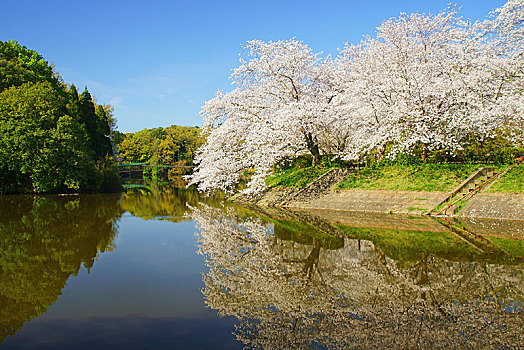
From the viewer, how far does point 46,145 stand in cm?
3047

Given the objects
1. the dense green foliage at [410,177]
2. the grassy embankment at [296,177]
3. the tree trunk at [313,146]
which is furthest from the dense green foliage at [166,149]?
the dense green foliage at [410,177]

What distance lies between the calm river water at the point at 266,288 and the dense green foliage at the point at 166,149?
7637 centimetres

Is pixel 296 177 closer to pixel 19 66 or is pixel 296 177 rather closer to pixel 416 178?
pixel 416 178

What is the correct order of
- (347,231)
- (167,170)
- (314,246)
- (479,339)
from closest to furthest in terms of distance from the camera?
(479,339), (314,246), (347,231), (167,170)

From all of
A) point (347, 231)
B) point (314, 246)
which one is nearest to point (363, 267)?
point (314, 246)

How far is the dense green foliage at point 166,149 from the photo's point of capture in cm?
9142

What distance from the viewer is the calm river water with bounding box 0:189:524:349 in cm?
582

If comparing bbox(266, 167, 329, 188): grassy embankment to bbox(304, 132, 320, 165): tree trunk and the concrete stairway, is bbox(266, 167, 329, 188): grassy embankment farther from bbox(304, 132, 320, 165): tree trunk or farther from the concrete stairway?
the concrete stairway

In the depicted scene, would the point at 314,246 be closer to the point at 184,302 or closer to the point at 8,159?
the point at 184,302

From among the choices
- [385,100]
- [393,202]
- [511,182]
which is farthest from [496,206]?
[385,100]

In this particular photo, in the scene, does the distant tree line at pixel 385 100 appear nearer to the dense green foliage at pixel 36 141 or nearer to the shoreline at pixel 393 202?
the shoreline at pixel 393 202

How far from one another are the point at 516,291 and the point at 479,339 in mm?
2658

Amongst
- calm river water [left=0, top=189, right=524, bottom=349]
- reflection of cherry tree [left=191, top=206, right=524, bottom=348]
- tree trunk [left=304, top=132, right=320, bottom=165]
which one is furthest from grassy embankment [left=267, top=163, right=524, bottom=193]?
reflection of cherry tree [left=191, top=206, right=524, bottom=348]

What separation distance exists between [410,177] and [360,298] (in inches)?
603
